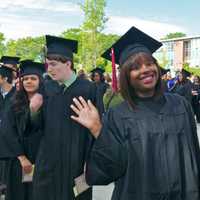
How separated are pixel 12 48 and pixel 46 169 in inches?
3280

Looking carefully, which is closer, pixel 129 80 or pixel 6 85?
pixel 129 80

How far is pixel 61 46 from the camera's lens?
512 centimetres

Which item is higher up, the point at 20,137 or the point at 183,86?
the point at 183,86

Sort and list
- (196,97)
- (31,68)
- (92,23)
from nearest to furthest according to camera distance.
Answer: (31,68) < (196,97) < (92,23)

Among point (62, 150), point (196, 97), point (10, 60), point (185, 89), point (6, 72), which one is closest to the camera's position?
point (62, 150)

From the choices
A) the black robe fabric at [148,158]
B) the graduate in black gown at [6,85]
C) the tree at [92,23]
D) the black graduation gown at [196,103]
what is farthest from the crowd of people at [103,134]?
the tree at [92,23]

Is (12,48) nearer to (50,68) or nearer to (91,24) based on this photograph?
(91,24)

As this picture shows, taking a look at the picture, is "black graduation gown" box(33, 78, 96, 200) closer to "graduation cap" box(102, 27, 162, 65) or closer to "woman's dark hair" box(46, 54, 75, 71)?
"woman's dark hair" box(46, 54, 75, 71)

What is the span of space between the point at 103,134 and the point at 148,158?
0.29m

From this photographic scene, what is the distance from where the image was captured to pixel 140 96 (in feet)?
10.1

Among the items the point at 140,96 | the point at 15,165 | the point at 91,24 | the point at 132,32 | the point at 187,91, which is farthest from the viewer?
the point at 91,24

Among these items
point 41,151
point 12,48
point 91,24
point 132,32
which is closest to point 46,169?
point 41,151

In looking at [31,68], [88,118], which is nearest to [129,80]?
[88,118]

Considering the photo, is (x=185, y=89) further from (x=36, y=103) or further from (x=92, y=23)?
(x=92, y=23)
